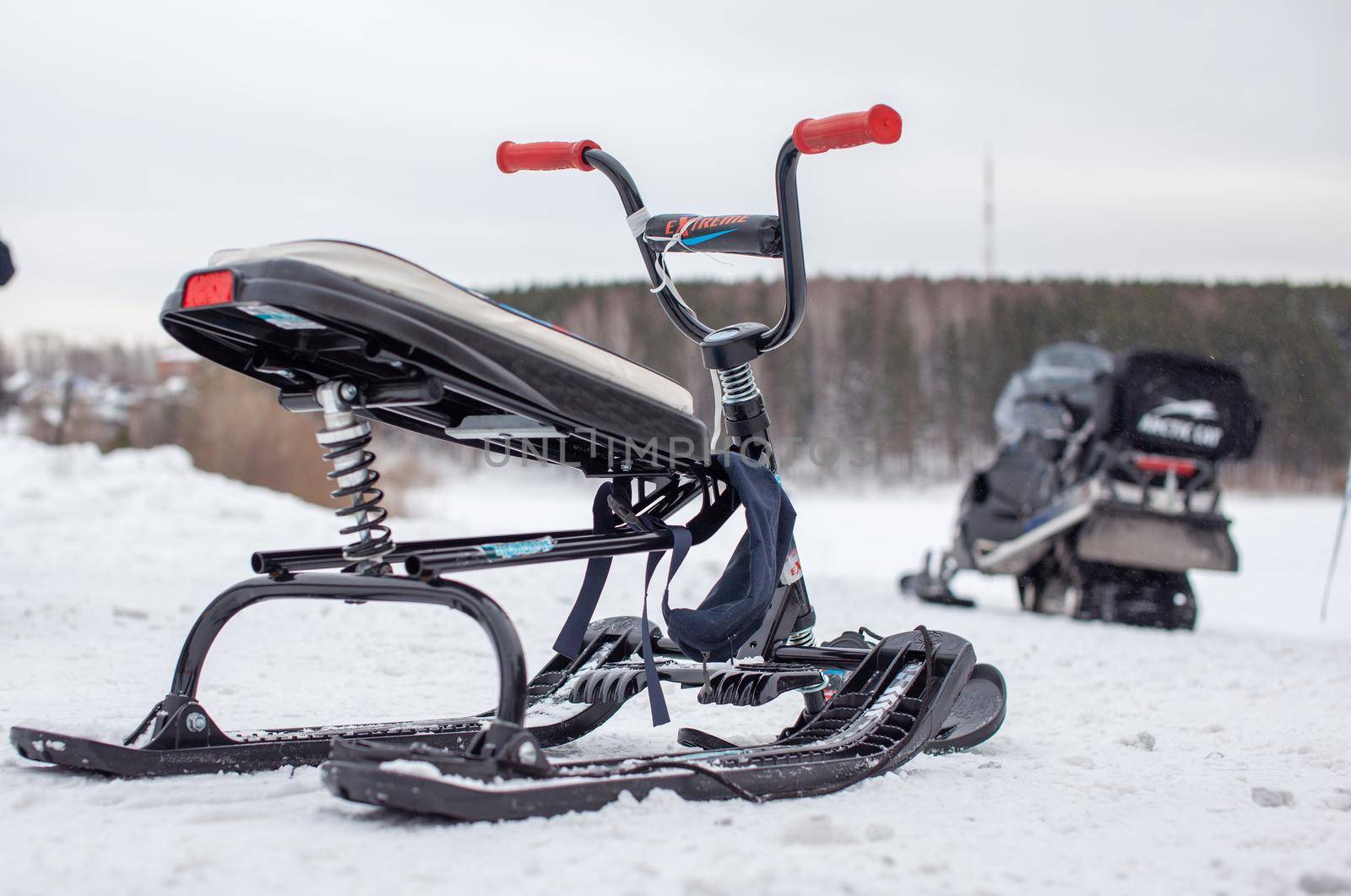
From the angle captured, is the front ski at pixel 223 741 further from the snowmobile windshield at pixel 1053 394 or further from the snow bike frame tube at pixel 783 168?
the snowmobile windshield at pixel 1053 394

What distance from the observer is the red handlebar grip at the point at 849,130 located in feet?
7.30

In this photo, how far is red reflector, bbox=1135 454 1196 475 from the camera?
7.04 metres

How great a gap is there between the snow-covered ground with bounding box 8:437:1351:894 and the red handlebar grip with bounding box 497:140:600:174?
4.68 feet

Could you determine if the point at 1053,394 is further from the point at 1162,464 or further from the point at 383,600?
the point at 383,600

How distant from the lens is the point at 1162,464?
278 inches

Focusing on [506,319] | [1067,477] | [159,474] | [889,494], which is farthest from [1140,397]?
[889,494]

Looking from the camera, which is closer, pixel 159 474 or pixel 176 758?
pixel 176 758

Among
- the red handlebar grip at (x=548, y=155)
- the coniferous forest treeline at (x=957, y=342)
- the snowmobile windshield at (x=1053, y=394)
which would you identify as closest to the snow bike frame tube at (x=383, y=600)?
the red handlebar grip at (x=548, y=155)

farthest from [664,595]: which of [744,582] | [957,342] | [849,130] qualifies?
[957,342]

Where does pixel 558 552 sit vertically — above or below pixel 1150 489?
above

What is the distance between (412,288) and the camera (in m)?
1.77

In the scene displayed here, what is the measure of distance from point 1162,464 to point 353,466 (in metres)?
6.12

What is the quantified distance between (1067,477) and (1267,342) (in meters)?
17.9

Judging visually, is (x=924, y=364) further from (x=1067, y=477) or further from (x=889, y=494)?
(x=1067, y=477)
